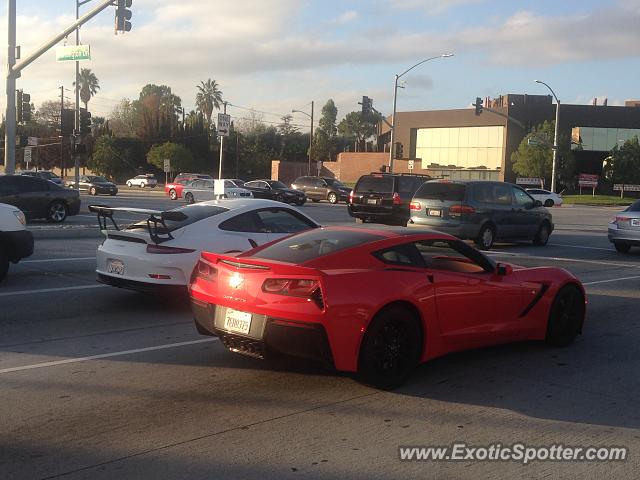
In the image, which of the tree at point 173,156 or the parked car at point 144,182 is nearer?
the parked car at point 144,182

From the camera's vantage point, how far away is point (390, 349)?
632 centimetres

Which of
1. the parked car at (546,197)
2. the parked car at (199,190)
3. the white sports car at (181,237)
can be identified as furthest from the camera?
the parked car at (546,197)

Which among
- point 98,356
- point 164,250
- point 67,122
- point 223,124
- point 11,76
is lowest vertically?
point 98,356

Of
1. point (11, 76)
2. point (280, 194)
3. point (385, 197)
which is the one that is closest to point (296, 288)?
point (385, 197)

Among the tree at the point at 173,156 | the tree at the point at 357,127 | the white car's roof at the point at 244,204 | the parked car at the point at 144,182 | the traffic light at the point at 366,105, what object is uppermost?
the tree at the point at 357,127

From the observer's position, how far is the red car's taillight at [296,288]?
5.99 metres

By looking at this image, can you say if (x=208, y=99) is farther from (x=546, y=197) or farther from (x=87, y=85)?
(x=546, y=197)

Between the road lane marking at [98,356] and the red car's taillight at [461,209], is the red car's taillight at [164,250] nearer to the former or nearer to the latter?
the road lane marking at [98,356]

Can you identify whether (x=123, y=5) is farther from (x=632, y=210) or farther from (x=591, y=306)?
(x=591, y=306)

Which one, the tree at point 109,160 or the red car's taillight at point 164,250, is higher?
the tree at point 109,160

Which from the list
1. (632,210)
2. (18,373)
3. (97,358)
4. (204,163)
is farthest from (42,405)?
(204,163)

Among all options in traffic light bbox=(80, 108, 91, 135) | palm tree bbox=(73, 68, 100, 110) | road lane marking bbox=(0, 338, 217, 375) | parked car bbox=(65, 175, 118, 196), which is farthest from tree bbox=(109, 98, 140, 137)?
road lane marking bbox=(0, 338, 217, 375)

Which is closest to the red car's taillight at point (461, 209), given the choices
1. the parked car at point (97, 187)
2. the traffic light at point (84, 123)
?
the traffic light at point (84, 123)

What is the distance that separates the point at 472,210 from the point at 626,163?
6277 cm
